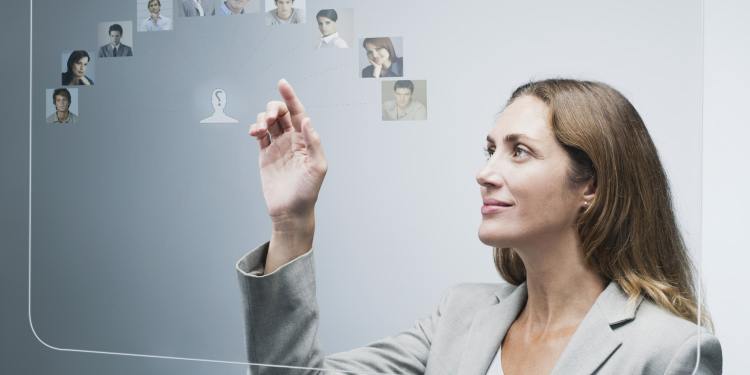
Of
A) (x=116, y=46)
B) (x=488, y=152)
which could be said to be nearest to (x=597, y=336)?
(x=488, y=152)

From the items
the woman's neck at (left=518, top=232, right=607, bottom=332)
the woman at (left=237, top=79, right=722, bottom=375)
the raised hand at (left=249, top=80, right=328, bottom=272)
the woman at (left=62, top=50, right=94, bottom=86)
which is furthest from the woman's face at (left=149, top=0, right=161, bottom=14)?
the woman's neck at (left=518, top=232, right=607, bottom=332)

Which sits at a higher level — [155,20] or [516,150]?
[155,20]

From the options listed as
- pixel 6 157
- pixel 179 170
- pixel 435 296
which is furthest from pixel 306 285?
pixel 6 157

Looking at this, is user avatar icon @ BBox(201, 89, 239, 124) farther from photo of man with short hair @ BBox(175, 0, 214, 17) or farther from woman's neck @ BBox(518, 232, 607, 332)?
woman's neck @ BBox(518, 232, 607, 332)

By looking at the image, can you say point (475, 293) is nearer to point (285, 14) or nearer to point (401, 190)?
point (401, 190)

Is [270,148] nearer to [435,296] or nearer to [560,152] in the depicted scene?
[435,296]

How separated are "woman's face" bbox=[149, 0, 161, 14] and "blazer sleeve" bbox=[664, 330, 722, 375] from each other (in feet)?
3.29

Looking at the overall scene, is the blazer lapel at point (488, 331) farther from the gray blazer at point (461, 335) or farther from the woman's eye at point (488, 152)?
the woman's eye at point (488, 152)

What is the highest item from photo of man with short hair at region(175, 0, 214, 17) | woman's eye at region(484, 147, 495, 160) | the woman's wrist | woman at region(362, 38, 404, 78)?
photo of man with short hair at region(175, 0, 214, 17)

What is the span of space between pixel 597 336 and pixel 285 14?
2.29 feet

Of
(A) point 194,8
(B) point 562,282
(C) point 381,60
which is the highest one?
(A) point 194,8

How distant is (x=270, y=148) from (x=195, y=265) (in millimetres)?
269

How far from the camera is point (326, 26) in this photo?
1245mm

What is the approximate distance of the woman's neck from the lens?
107 cm
